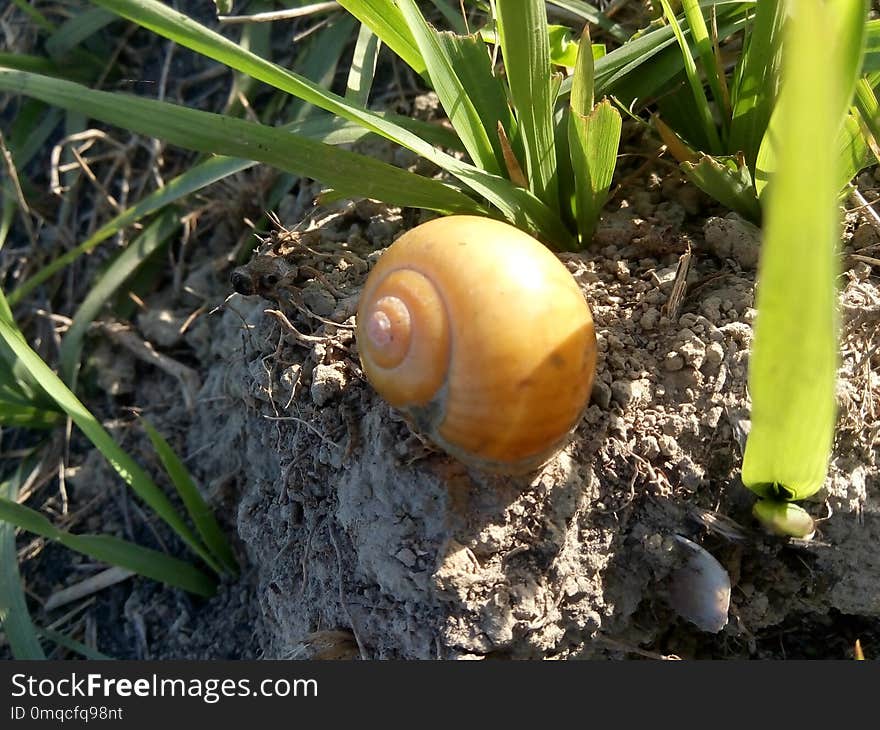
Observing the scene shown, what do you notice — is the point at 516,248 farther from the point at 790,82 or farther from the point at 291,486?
the point at 291,486

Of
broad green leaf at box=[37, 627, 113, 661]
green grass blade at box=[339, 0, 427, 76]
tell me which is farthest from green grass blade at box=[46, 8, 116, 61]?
broad green leaf at box=[37, 627, 113, 661]

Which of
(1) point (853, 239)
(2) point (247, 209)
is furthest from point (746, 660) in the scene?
(2) point (247, 209)

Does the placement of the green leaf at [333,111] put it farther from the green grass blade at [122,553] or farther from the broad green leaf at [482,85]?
the green grass blade at [122,553]

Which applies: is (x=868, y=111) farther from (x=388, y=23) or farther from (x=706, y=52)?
(x=388, y=23)

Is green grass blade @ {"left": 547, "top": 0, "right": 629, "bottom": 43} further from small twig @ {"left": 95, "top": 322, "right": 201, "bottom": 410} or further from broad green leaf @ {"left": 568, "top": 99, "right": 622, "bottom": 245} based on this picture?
small twig @ {"left": 95, "top": 322, "right": 201, "bottom": 410}

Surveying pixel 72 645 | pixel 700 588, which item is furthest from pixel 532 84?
pixel 72 645

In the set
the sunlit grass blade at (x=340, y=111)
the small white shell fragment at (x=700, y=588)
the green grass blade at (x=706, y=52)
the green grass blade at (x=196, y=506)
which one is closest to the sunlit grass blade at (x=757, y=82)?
the green grass blade at (x=706, y=52)
